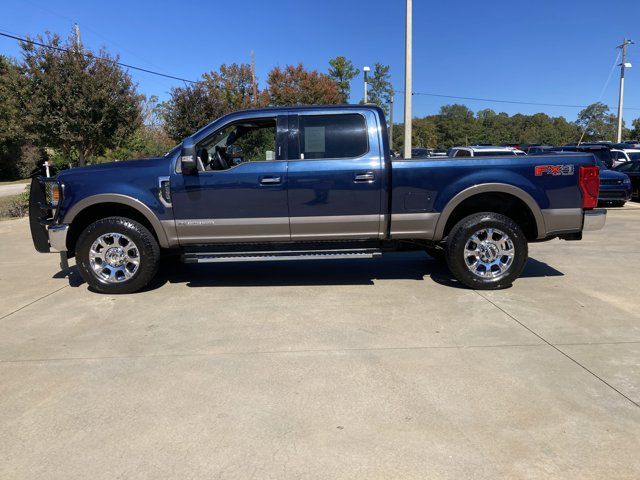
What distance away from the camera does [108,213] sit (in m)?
6.22

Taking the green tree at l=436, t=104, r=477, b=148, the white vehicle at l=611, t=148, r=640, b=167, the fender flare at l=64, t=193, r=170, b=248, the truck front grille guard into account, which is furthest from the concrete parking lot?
the green tree at l=436, t=104, r=477, b=148

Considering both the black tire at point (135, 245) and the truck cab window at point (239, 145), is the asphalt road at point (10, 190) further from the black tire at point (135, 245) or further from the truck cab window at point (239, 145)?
the truck cab window at point (239, 145)

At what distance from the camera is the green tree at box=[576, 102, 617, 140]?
269 feet

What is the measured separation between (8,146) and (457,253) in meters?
45.2

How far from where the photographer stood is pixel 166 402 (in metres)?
3.49

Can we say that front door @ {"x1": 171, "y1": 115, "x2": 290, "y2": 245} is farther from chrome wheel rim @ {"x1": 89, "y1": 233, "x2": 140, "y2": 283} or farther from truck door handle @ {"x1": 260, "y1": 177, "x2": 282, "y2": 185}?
chrome wheel rim @ {"x1": 89, "y1": 233, "x2": 140, "y2": 283}

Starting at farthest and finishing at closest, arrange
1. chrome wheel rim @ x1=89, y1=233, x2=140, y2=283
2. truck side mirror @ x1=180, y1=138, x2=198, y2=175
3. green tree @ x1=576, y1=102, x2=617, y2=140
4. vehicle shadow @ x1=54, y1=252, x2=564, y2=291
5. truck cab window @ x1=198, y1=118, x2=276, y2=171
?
green tree @ x1=576, y1=102, x2=617, y2=140 → vehicle shadow @ x1=54, y1=252, x2=564, y2=291 → chrome wheel rim @ x1=89, y1=233, x2=140, y2=283 → truck cab window @ x1=198, y1=118, x2=276, y2=171 → truck side mirror @ x1=180, y1=138, x2=198, y2=175

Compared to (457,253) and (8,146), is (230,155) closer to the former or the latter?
(457,253)

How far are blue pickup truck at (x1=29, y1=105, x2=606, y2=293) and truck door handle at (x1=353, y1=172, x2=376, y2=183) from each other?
1cm

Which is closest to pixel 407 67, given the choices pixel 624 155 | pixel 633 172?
pixel 633 172

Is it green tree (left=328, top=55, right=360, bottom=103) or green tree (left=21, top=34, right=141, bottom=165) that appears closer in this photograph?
green tree (left=21, top=34, right=141, bottom=165)

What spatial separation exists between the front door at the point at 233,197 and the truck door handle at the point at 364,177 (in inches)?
32.1

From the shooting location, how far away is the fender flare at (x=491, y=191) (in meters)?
5.80

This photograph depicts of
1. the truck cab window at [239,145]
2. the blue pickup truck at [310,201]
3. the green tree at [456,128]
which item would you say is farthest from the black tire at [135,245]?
the green tree at [456,128]
